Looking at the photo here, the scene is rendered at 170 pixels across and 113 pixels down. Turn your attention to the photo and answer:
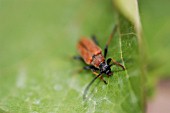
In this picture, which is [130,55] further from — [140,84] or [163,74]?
[163,74]

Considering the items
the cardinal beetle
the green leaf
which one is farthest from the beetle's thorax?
the green leaf

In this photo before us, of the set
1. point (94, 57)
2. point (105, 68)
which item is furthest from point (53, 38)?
point (105, 68)

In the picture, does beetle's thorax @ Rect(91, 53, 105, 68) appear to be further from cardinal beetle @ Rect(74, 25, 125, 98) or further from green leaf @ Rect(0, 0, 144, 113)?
green leaf @ Rect(0, 0, 144, 113)

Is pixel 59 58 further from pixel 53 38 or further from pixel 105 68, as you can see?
pixel 105 68

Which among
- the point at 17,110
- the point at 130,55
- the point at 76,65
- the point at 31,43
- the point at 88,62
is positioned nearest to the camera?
the point at 130,55

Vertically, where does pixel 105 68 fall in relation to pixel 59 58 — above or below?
below

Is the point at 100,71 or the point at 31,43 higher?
the point at 31,43

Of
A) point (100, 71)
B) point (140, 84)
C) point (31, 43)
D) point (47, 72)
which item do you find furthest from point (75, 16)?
point (140, 84)
